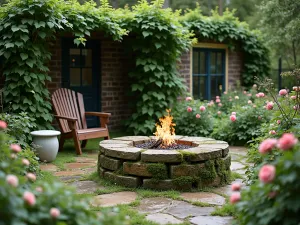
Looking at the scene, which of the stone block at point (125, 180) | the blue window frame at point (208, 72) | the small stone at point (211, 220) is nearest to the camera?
the small stone at point (211, 220)

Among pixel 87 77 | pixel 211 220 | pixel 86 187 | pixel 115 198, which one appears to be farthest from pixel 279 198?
pixel 87 77

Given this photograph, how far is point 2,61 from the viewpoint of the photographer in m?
7.28

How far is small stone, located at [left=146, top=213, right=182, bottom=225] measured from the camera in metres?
Result: 3.68

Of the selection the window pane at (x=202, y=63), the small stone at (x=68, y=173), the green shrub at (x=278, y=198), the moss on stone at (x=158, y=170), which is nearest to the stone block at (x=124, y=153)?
the moss on stone at (x=158, y=170)

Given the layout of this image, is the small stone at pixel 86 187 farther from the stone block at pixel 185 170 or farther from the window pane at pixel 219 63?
the window pane at pixel 219 63

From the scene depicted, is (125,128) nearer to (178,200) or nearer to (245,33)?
(245,33)

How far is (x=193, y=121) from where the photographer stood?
8367mm

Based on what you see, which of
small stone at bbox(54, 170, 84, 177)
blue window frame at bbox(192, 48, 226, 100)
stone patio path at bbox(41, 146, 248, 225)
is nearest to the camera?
stone patio path at bbox(41, 146, 248, 225)

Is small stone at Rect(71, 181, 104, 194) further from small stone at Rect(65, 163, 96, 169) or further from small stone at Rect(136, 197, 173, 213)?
small stone at Rect(65, 163, 96, 169)

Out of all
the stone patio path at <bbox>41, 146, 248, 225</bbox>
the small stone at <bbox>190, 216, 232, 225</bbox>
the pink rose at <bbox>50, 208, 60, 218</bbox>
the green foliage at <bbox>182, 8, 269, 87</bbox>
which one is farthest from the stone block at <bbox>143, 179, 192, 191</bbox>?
the green foliage at <bbox>182, 8, 269, 87</bbox>

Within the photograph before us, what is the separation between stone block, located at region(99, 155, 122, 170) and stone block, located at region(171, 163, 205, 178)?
2.12ft

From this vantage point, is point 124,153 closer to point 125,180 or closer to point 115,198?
point 125,180

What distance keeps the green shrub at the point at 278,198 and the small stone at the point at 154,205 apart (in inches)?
60.5

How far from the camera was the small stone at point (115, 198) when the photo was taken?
13.9 ft
